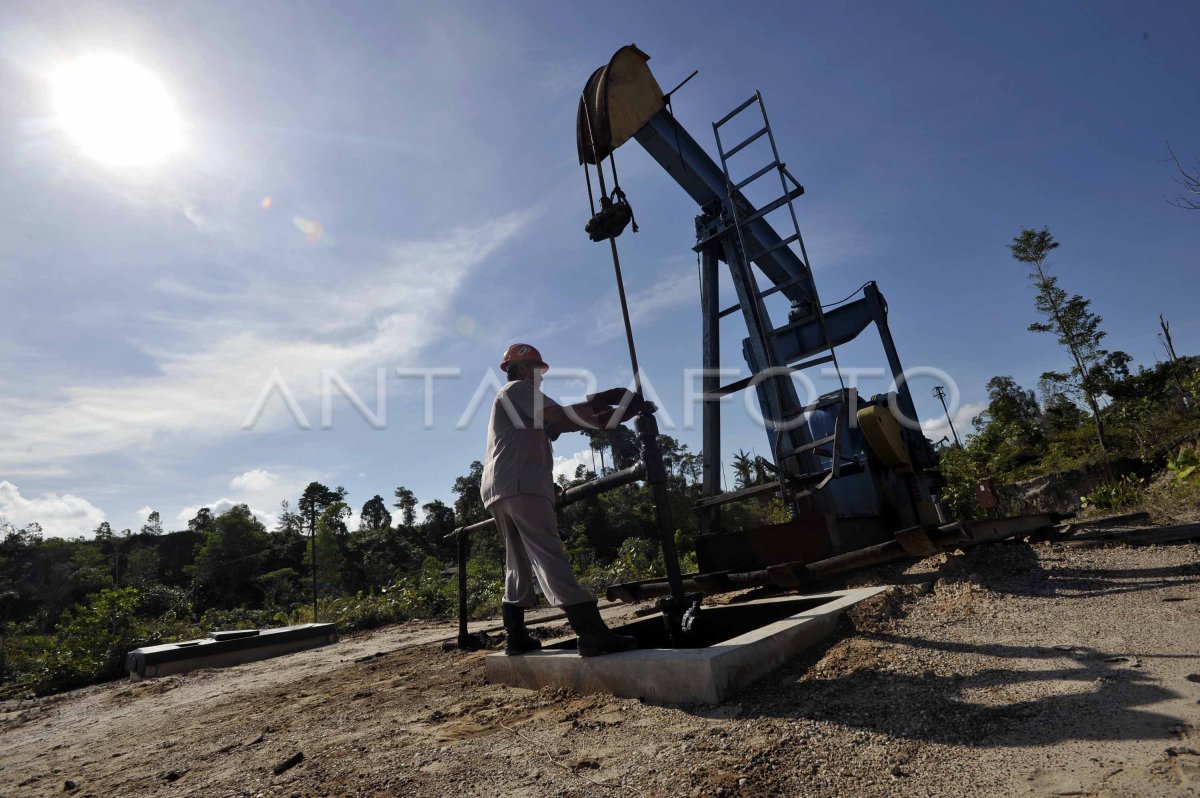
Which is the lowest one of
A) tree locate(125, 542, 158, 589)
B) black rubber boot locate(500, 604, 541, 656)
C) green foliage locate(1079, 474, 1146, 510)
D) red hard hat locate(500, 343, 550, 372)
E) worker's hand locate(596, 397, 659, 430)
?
green foliage locate(1079, 474, 1146, 510)

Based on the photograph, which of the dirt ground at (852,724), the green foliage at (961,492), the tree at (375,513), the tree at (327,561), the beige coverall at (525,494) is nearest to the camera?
the dirt ground at (852,724)

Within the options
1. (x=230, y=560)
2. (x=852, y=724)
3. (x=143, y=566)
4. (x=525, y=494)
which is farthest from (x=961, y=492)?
(x=143, y=566)

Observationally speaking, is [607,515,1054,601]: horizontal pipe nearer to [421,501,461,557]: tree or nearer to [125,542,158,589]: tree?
[421,501,461,557]: tree

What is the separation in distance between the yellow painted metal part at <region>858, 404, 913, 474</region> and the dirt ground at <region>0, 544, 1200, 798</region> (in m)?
1.37

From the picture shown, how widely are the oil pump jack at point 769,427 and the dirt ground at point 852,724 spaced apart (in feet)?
1.88

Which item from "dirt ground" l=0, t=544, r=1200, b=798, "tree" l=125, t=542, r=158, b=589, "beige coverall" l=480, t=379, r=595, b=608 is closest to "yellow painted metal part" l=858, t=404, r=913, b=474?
"dirt ground" l=0, t=544, r=1200, b=798

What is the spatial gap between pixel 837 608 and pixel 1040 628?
0.85 m

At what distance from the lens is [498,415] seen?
3230 mm

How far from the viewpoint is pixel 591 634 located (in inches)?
108

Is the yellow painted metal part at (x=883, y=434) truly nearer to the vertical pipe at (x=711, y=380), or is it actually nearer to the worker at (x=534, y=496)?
the vertical pipe at (x=711, y=380)

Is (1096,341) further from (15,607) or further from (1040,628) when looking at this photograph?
(15,607)

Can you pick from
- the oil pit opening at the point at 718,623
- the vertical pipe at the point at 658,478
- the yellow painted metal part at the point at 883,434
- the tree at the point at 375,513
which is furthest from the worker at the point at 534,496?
the tree at the point at 375,513

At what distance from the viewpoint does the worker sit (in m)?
2.79

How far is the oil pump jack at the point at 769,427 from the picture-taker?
3446mm
